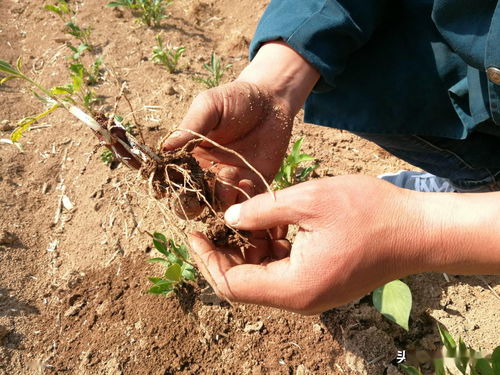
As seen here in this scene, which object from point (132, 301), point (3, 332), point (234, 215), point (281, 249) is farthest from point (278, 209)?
point (3, 332)

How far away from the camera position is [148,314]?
166 cm

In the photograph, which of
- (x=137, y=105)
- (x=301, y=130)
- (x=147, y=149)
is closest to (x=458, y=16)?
(x=147, y=149)

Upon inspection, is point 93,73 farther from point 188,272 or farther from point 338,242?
point 338,242

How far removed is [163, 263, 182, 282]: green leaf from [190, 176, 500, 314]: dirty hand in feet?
1.64

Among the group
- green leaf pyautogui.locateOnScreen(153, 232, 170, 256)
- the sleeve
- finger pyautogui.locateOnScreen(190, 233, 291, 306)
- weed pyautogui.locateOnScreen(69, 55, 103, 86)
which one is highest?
the sleeve

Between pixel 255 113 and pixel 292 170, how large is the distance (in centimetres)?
56

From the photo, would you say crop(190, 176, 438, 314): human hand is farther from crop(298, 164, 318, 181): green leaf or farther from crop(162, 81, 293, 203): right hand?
crop(298, 164, 318, 181): green leaf

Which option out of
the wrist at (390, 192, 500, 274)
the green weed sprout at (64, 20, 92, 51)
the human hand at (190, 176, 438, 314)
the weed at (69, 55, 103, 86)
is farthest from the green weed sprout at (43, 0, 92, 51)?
the wrist at (390, 192, 500, 274)

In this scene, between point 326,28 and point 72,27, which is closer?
point 326,28

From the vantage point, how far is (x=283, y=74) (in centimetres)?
146

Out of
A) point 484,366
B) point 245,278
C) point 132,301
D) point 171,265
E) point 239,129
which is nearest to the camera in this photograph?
point 245,278

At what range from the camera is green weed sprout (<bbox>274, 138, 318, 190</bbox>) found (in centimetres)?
190

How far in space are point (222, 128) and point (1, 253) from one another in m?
1.23

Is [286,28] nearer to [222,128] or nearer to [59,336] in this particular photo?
[222,128]
